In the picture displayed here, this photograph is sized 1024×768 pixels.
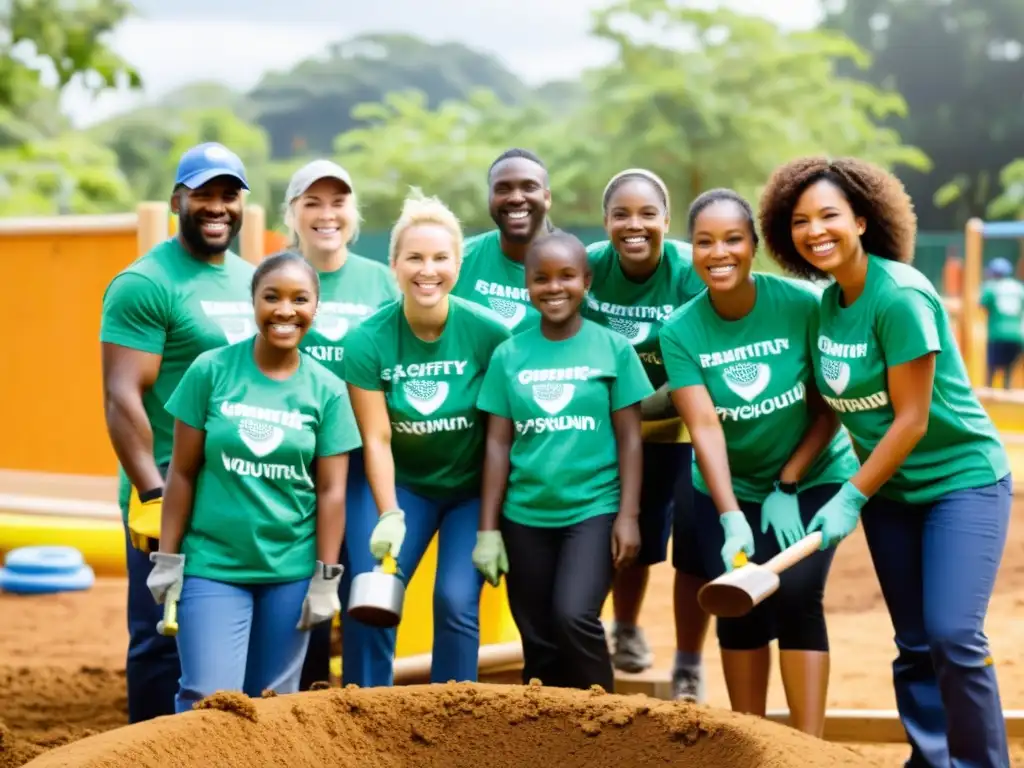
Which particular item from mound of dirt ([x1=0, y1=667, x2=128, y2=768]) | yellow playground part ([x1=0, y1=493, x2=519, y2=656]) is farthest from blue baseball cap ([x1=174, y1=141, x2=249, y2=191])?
yellow playground part ([x1=0, y1=493, x2=519, y2=656])

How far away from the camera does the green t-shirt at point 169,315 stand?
4.32m

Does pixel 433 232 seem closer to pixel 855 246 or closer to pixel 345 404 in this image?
pixel 345 404

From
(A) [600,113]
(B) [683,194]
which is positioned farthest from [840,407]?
(A) [600,113]

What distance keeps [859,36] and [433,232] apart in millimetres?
42979

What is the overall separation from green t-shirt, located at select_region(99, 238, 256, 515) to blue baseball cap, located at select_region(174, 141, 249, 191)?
23cm

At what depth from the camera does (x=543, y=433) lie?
14.0ft

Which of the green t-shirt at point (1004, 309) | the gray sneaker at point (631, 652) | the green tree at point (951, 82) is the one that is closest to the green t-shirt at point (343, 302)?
the gray sneaker at point (631, 652)

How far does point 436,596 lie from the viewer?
4348 millimetres

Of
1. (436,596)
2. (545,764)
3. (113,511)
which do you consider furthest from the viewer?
(113,511)

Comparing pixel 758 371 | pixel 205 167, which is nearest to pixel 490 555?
pixel 758 371

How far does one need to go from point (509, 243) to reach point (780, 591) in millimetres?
1440

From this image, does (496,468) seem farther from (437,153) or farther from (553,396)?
(437,153)

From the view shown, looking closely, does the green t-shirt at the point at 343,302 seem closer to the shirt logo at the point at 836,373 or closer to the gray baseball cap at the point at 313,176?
the gray baseball cap at the point at 313,176

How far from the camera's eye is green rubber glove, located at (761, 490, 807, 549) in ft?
13.6
